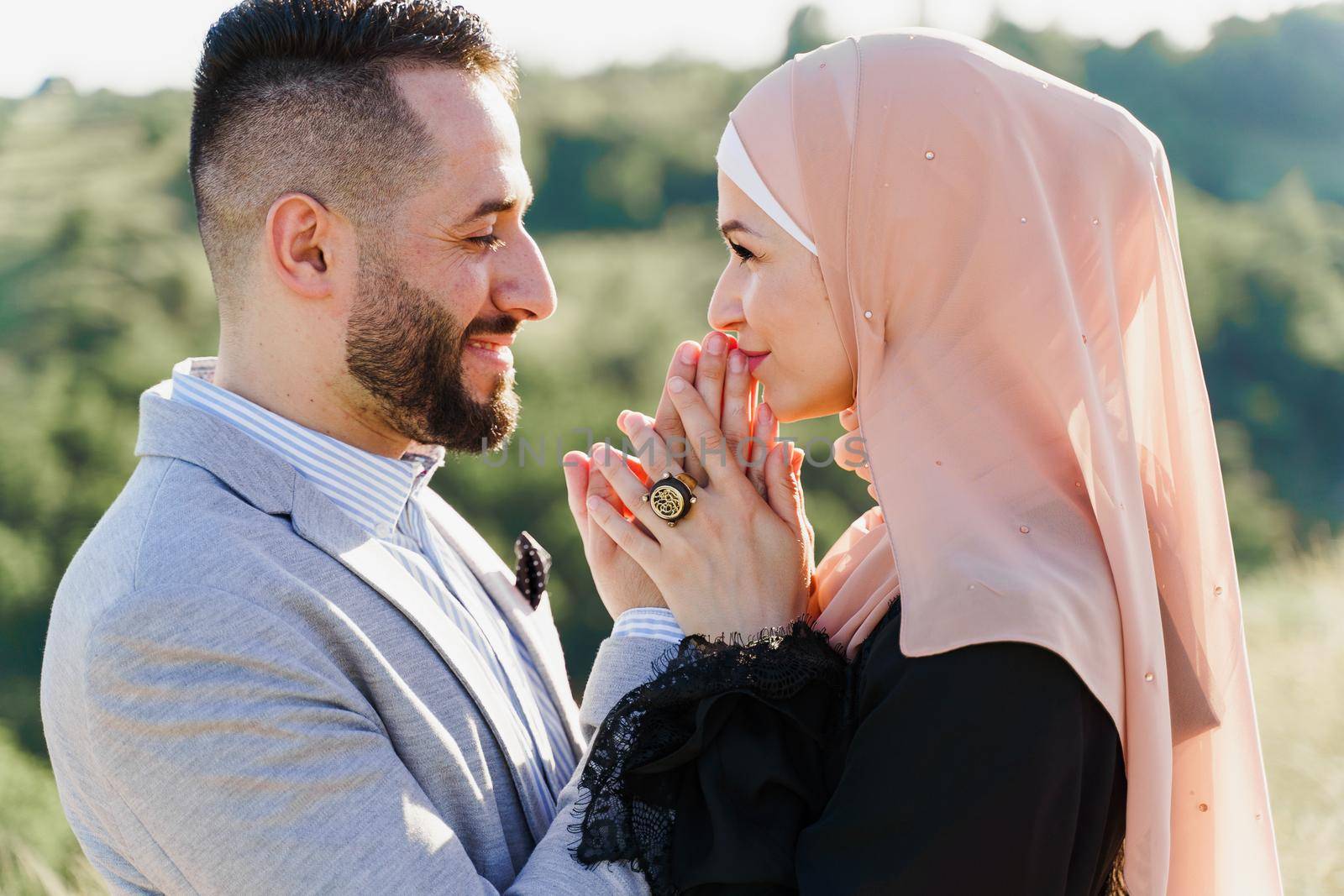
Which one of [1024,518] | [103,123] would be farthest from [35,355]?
[1024,518]

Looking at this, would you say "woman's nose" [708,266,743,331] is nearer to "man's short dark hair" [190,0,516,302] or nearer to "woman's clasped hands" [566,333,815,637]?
"woman's clasped hands" [566,333,815,637]

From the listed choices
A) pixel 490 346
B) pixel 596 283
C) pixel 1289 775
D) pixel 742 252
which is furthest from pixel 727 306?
pixel 596 283

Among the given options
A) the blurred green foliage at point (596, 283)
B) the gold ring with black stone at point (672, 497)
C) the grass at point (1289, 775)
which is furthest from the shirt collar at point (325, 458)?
the blurred green foliage at point (596, 283)

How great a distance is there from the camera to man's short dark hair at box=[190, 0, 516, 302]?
223cm

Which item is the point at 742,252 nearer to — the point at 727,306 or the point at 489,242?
the point at 727,306

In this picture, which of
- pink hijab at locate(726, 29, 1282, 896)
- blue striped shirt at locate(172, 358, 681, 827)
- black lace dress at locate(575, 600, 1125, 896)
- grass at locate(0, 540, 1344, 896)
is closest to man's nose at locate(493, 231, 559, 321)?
blue striped shirt at locate(172, 358, 681, 827)

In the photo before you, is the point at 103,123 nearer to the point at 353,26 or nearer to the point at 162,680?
the point at 353,26

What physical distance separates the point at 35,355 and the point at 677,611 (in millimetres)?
6177

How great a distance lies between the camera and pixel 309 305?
2.22 metres

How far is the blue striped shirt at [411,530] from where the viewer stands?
2.11m

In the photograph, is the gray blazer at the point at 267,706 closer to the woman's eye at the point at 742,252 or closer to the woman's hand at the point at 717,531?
the woman's hand at the point at 717,531

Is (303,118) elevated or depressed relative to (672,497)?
elevated

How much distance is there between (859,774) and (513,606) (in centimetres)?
101

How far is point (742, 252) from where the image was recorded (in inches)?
89.0
